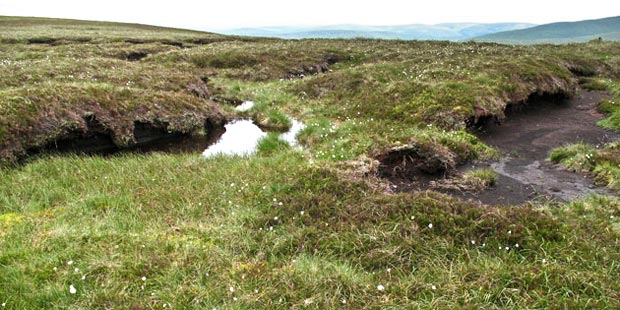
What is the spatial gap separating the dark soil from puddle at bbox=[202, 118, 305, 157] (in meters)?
5.60

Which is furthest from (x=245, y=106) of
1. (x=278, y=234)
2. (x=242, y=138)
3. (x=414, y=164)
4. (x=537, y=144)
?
(x=278, y=234)

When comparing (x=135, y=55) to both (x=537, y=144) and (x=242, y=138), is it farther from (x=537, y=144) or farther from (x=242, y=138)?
(x=537, y=144)

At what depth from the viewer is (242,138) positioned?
56.5 ft

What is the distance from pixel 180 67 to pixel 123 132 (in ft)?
61.1

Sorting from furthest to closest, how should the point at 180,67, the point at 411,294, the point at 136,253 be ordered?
the point at 180,67 < the point at 136,253 < the point at 411,294

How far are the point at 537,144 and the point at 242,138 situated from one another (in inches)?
414

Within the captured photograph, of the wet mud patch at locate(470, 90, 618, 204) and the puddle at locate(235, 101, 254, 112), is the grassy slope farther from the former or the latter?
the puddle at locate(235, 101, 254, 112)

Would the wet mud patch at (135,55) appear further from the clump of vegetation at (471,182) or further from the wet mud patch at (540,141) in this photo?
the clump of vegetation at (471,182)

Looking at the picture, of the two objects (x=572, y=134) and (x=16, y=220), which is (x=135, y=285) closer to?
(x=16, y=220)

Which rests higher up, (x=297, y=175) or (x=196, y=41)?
(x=196, y=41)

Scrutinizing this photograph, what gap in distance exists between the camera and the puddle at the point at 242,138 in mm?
14862

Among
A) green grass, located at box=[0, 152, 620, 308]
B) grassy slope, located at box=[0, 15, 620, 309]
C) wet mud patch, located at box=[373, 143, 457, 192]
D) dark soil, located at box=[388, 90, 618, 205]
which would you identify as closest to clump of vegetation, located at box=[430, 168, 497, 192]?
dark soil, located at box=[388, 90, 618, 205]

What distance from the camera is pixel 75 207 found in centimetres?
964

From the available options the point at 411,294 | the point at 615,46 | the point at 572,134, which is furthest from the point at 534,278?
the point at 615,46
